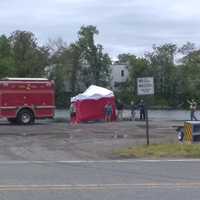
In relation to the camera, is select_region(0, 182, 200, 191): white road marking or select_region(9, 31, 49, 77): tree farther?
select_region(9, 31, 49, 77): tree

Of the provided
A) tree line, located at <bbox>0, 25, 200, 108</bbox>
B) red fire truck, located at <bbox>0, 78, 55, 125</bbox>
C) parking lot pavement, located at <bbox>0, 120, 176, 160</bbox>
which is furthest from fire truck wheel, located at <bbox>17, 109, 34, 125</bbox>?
tree line, located at <bbox>0, 25, 200, 108</bbox>

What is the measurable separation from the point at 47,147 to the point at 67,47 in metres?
93.9

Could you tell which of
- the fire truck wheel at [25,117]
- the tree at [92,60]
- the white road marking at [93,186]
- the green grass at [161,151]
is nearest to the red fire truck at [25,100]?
the fire truck wheel at [25,117]

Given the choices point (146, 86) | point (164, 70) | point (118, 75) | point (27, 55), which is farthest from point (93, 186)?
point (118, 75)

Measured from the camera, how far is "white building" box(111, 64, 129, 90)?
124 m

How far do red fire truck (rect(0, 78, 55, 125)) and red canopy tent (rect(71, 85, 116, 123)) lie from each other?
491 centimetres

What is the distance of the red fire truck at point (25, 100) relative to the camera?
44188mm

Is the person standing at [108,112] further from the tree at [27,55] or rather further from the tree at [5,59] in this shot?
the tree at [27,55]

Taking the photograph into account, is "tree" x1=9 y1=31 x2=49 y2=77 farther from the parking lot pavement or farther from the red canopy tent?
the parking lot pavement

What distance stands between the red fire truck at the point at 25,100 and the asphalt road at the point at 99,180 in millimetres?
23947

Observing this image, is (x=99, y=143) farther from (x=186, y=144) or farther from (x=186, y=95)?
(x=186, y=95)

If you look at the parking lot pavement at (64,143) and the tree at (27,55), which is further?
the tree at (27,55)

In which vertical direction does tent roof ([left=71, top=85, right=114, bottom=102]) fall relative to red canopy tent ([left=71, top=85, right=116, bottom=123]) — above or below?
above

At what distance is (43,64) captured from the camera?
112 meters
